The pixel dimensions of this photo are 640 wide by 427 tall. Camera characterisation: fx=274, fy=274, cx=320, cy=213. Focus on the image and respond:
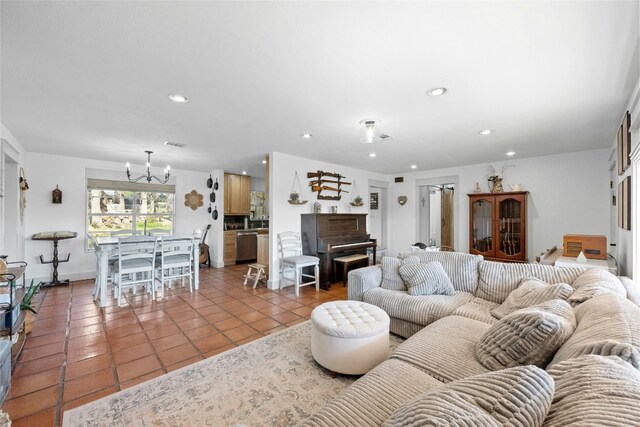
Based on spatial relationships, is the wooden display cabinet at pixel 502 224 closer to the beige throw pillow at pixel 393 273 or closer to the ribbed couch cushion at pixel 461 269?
the ribbed couch cushion at pixel 461 269

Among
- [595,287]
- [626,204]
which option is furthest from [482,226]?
[595,287]

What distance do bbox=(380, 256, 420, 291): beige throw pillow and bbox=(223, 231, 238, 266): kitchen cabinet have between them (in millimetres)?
4525

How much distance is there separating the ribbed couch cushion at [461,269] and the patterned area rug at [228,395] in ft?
5.27

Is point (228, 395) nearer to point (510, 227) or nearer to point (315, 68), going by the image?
point (315, 68)

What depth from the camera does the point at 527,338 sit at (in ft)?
4.46

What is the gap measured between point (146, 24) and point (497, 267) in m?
3.47

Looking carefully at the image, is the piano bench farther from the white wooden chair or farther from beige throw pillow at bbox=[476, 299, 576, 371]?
beige throw pillow at bbox=[476, 299, 576, 371]

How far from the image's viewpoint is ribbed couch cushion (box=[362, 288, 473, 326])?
248cm

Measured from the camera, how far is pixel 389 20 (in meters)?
1.50

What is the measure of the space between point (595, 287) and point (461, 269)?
3.95 feet

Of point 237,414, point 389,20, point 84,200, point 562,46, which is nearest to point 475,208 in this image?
point 562,46

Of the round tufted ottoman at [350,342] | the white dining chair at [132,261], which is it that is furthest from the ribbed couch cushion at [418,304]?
the white dining chair at [132,261]

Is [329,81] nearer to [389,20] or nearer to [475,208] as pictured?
[389,20]

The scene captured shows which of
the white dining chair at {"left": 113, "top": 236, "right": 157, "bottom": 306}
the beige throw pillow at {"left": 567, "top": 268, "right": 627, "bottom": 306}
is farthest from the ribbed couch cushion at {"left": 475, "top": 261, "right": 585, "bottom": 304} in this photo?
the white dining chair at {"left": 113, "top": 236, "right": 157, "bottom": 306}
